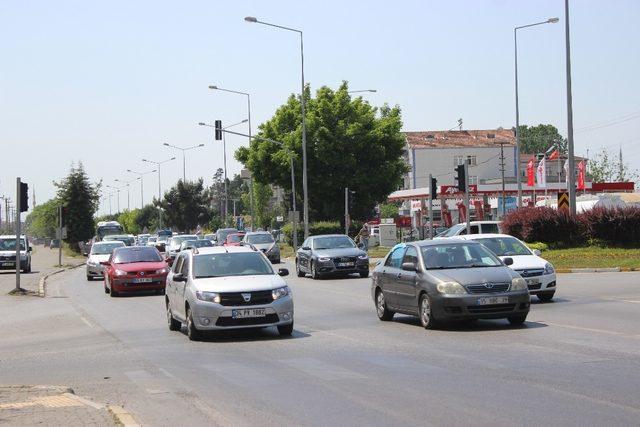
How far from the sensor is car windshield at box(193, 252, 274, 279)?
1670 centimetres

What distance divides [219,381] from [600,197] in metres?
48.6

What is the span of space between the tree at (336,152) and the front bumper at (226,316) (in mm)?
52490

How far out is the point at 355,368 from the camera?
11930 millimetres

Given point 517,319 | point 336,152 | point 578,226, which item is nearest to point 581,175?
point 336,152

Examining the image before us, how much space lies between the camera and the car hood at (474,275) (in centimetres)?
1598

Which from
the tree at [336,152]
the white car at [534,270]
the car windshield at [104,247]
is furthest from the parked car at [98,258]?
the tree at [336,152]

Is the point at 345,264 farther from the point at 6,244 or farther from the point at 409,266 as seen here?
the point at 6,244

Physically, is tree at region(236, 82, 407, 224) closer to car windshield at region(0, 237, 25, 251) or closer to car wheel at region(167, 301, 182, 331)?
car windshield at region(0, 237, 25, 251)

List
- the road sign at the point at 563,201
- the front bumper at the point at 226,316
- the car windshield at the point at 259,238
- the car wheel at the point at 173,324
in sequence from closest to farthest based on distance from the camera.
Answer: the front bumper at the point at 226,316 < the car wheel at the point at 173,324 < the road sign at the point at 563,201 < the car windshield at the point at 259,238

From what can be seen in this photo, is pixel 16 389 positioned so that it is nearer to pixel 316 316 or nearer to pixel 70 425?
pixel 70 425

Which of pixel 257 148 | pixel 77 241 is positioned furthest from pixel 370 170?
pixel 77 241

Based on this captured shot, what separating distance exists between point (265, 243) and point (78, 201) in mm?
38893

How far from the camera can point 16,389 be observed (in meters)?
10.6

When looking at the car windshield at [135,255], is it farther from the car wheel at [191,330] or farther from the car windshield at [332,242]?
the car wheel at [191,330]
